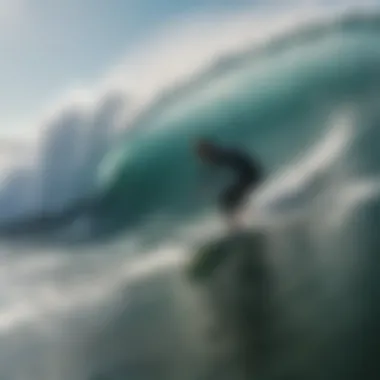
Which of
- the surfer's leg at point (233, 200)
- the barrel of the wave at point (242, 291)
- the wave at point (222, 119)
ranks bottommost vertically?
the barrel of the wave at point (242, 291)

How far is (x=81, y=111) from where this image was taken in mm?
970

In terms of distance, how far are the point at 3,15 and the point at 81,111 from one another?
0.74 feet

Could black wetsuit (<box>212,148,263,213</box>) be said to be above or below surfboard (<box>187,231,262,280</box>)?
above

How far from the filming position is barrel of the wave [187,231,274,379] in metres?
0.93

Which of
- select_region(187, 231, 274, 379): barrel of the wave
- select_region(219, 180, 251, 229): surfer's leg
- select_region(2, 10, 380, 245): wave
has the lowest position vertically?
select_region(187, 231, 274, 379): barrel of the wave

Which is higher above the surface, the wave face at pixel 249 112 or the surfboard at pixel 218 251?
the wave face at pixel 249 112

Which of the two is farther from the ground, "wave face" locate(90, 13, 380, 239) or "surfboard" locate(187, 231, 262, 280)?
"wave face" locate(90, 13, 380, 239)

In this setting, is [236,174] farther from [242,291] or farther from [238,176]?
[242,291]

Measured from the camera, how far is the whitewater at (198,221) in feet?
3.05

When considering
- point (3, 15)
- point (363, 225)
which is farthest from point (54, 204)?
point (363, 225)

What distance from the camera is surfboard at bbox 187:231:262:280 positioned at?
0.95m

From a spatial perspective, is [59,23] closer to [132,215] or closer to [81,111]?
[81,111]

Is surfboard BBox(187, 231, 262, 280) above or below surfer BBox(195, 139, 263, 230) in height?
below

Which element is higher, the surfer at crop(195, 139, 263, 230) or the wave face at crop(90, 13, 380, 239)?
the wave face at crop(90, 13, 380, 239)
